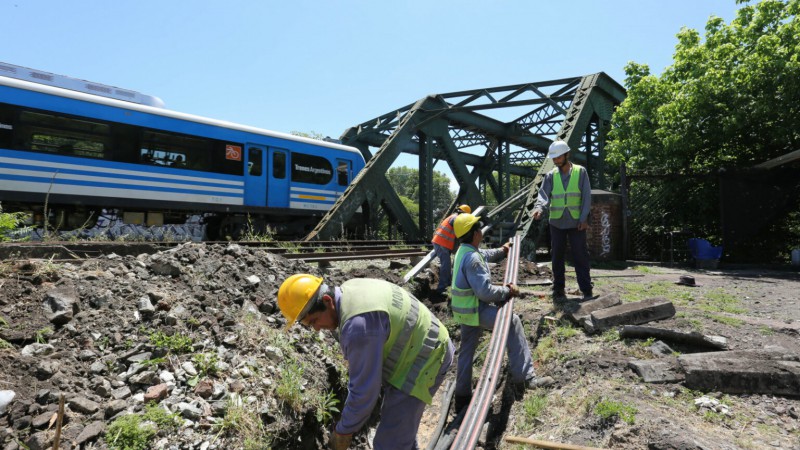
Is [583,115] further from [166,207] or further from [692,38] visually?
[166,207]

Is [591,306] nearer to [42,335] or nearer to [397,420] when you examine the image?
[397,420]

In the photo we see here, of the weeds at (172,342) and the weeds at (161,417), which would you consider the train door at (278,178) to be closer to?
the weeds at (172,342)

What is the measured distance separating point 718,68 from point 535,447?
46.3 ft

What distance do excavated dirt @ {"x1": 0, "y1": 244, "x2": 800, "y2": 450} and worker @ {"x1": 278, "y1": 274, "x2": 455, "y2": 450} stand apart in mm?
920

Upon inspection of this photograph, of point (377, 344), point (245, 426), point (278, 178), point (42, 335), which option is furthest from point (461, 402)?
point (278, 178)

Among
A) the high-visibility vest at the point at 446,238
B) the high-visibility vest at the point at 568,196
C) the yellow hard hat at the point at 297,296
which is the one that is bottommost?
the yellow hard hat at the point at 297,296

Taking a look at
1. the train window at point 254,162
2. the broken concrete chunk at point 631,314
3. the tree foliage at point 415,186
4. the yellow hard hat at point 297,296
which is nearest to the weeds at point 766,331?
the broken concrete chunk at point 631,314

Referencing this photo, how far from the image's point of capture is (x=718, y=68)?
12.7 metres

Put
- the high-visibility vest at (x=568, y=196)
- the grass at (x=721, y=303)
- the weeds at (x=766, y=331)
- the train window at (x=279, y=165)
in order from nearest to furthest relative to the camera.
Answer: the weeds at (x=766, y=331) < the grass at (x=721, y=303) < the high-visibility vest at (x=568, y=196) < the train window at (x=279, y=165)

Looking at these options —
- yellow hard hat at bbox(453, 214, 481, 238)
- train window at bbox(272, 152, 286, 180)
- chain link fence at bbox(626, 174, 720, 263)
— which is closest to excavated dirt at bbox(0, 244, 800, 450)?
yellow hard hat at bbox(453, 214, 481, 238)

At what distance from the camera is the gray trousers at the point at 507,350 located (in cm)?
390

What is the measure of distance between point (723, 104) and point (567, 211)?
969 cm

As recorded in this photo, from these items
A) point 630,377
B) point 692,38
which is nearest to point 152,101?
point 630,377

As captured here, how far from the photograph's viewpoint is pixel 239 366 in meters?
3.79
